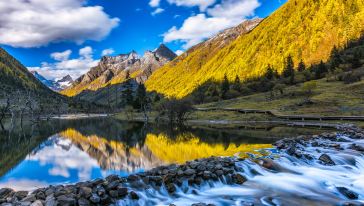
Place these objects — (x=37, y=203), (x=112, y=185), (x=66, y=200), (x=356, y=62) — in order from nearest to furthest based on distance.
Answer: (x=37, y=203) → (x=66, y=200) → (x=112, y=185) → (x=356, y=62)

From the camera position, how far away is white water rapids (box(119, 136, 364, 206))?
1931 centimetres

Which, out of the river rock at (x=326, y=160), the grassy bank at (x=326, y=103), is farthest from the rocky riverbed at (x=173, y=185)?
the grassy bank at (x=326, y=103)

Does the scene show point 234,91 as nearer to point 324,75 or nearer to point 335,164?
point 324,75

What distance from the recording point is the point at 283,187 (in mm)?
22156

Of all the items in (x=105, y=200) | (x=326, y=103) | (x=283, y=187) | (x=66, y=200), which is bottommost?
(x=283, y=187)

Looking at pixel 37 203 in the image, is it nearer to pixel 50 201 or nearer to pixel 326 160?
pixel 50 201

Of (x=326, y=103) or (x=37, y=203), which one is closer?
(x=37, y=203)

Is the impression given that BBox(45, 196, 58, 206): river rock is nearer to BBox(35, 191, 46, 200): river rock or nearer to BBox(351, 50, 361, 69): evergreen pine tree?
BBox(35, 191, 46, 200): river rock

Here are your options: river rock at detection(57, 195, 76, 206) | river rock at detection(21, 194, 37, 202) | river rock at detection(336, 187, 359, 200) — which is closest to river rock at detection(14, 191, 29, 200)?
river rock at detection(21, 194, 37, 202)

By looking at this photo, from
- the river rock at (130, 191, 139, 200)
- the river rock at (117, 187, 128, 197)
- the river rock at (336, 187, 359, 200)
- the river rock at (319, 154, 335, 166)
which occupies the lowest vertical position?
the river rock at (336, 187, 359, 200)

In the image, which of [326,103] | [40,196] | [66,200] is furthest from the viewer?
[326,103]

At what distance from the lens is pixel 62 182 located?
26641 millimetres

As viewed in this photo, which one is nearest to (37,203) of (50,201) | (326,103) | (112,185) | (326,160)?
(50,201)

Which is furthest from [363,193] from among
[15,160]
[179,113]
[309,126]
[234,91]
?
[234,91]
